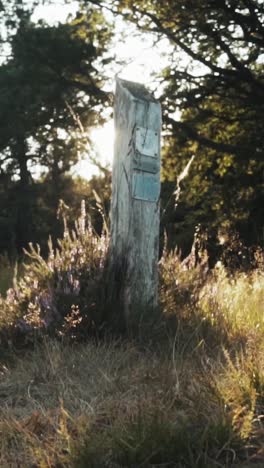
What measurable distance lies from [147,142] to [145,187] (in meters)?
0.38

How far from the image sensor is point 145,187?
6.04m

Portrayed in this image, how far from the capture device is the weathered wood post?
5.95 m

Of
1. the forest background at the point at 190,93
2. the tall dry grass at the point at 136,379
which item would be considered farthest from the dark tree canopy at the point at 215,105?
the tall dry grass at the point at 136,379

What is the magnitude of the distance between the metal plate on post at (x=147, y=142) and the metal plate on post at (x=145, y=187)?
0.18 meters

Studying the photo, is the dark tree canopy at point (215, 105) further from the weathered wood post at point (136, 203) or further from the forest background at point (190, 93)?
the weathered wood post at point (136, 203)

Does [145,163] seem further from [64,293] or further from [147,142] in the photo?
[64,293]

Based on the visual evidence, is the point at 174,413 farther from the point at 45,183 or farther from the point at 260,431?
the point at 45,183

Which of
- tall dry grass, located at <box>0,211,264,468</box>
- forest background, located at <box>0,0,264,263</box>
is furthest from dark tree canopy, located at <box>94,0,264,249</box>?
tall dry grass, located at <box>0,211,264,468</box>

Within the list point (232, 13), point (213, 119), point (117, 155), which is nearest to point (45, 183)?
point (213, 119)

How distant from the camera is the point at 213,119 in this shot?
16594mm

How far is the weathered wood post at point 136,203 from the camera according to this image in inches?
234

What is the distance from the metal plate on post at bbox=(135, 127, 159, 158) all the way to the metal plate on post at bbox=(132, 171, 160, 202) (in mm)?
185

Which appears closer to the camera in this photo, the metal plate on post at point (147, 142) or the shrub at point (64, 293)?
the shrub at point (64, 293)

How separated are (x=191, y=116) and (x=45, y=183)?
22.2 meters
